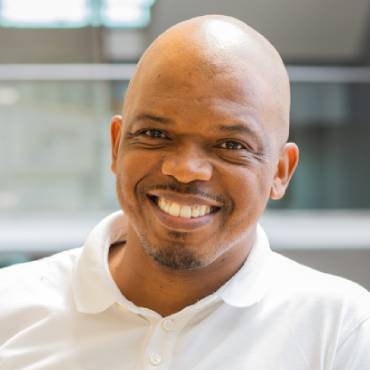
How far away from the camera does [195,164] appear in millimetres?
1163

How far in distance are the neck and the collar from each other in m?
0.02

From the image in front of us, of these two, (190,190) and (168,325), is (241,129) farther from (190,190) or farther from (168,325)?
(168,325)

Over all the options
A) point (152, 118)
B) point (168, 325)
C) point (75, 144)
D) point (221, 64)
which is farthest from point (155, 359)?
point (75, 144)

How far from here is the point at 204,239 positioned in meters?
1.21

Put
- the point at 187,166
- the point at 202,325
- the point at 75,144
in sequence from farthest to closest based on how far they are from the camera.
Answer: the point at 75,144 < the point at 202,325 < the point at 187,166

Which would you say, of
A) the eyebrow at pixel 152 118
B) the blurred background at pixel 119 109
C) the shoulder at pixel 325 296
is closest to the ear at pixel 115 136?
the eyebrow at pixel 152 118

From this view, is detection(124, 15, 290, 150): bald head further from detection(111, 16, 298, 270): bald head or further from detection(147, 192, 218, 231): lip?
detection(147, 192, 218, 231): lip

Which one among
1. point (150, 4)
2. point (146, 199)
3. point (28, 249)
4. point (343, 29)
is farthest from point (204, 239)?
point (343, 29)

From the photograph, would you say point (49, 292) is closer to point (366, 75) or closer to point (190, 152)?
point (190, 152)

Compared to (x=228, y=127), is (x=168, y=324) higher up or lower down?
lower down

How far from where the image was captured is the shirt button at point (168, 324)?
1.24 meters

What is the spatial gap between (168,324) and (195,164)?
0.98ft

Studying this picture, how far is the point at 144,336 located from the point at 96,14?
112 inches

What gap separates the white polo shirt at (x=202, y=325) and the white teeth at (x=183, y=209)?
177 mm
